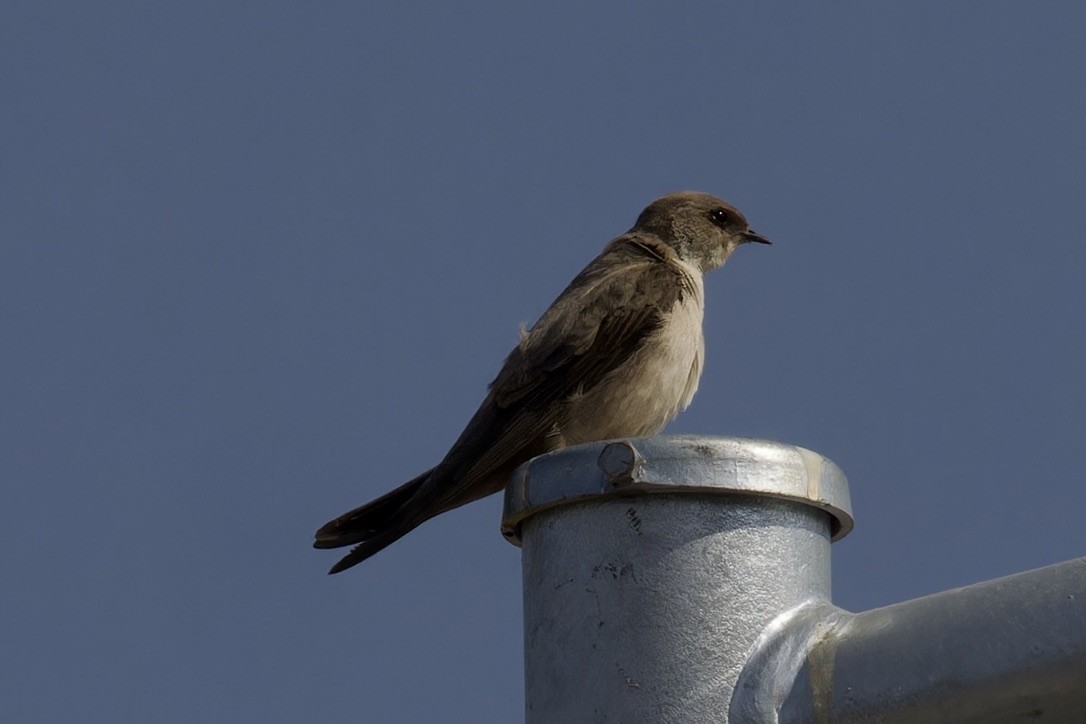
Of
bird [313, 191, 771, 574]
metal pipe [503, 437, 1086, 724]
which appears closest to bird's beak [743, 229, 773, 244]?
bird [313, 191, 771, 574]

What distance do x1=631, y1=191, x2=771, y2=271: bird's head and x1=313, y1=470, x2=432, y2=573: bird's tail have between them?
2385 mm

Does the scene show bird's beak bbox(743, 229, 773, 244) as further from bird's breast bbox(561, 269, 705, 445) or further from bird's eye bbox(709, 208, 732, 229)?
bird's breast bbox(561, 269, 705, 445)

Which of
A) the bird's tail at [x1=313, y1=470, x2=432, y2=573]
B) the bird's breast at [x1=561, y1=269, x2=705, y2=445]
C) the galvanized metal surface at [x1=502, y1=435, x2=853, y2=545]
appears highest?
the bird's breast at [x1=561, y1=269, x2=705, y2=445]

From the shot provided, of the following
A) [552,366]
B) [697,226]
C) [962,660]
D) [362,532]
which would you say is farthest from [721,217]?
[962,660]

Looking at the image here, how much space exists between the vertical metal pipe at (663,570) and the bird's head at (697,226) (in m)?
4.82

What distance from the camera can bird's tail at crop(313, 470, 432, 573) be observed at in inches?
207

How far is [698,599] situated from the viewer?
2.29 meters

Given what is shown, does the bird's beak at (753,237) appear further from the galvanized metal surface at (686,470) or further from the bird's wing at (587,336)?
the galvanized metal surface at (686,470)

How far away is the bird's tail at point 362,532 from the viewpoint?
5250 mm

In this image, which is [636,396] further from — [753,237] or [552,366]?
[753,237]

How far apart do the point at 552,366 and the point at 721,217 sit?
2029mm

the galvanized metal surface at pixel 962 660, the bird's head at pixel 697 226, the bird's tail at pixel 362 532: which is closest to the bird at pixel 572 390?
the bird's tail at pixel 362 532

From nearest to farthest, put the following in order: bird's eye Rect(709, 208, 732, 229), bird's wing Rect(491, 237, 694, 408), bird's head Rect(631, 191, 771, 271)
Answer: bird's wing Rect(491, 237, 694, 408) → bird's head Rect(631, 191, 771, 271) → bird's eye Rect(709, 208, 732, 229)

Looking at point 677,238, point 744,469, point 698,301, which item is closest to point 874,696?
point 744,469
